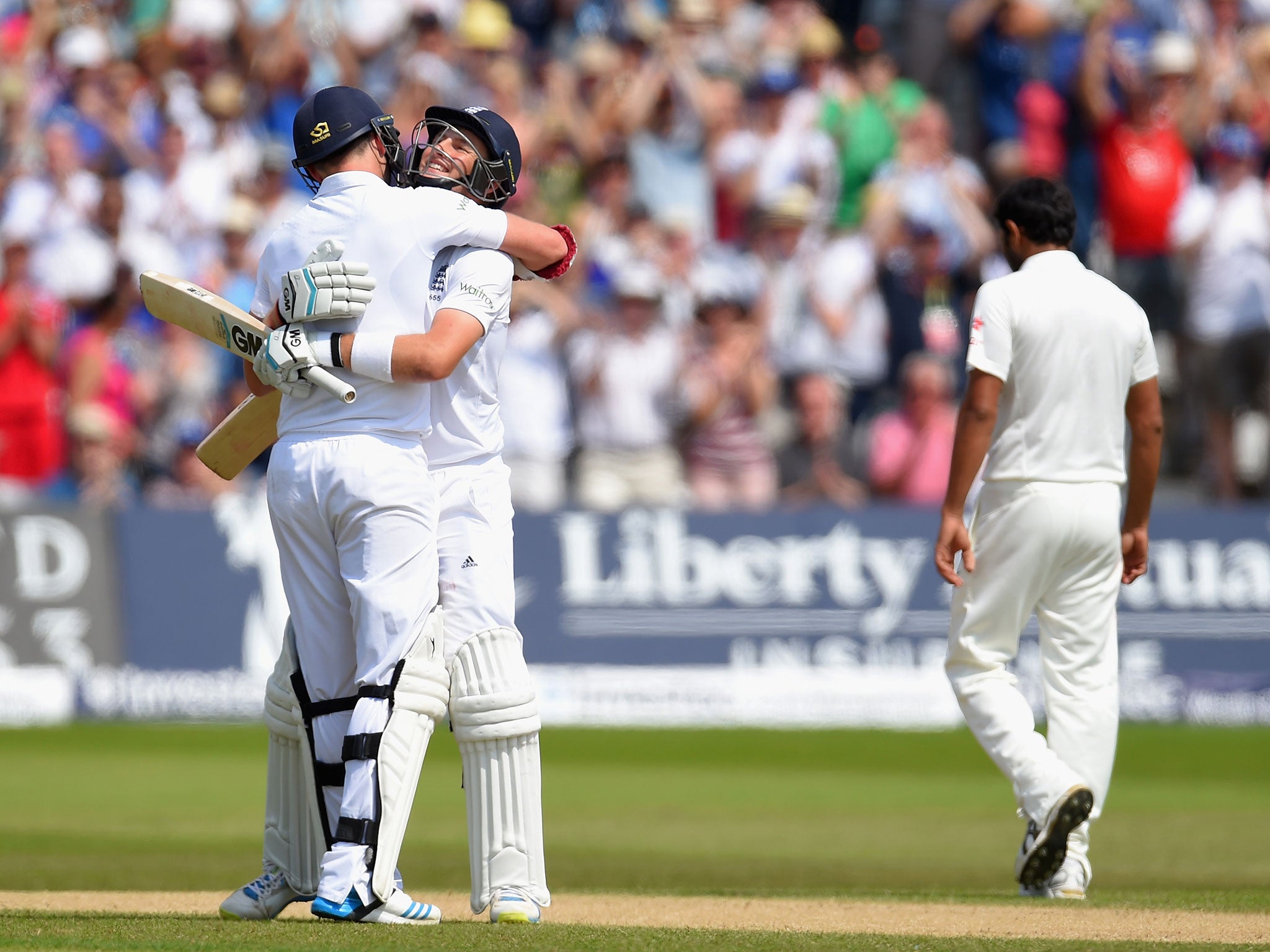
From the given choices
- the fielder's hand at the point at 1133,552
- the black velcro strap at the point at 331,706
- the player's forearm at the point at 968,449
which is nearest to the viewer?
the black velcro strap at the point at 331,706

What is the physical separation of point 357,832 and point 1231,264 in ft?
36.6

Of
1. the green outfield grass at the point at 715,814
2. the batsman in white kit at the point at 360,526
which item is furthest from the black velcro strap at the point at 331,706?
the green outfield grass at the point at 715,814

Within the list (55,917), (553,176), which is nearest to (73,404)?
(553,176)

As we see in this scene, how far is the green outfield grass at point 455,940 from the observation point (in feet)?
15.3

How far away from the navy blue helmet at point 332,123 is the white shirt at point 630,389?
28.2 ft

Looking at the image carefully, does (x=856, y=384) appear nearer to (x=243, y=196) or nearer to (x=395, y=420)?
(x=243, y=196)

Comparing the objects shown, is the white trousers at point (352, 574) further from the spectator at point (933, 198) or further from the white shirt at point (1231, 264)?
the white shirt at point (1231, 264)

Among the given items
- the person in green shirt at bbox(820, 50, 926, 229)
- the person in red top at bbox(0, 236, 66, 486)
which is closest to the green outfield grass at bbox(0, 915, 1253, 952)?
the person in red top at bbox(0, 236, 66, 486)

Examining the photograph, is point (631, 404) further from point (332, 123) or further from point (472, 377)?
point (332, 123)

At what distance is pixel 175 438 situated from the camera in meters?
14.1

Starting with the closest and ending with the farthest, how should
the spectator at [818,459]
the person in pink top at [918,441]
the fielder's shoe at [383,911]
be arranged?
the fielder's shoe at [383,911] → the person in pink top at [918,441] → the spectator at [818,459]

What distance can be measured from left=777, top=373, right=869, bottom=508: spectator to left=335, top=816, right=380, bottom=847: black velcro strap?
8977 millimetres

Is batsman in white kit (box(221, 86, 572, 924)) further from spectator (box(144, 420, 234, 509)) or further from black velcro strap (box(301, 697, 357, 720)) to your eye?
spectator (box(144, 420, 234, 509))

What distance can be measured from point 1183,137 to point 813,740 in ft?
20.9
